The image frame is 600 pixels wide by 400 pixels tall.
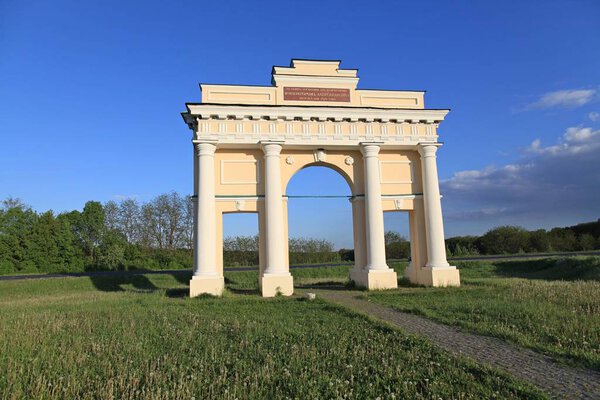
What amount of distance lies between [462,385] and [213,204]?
13.6 meters

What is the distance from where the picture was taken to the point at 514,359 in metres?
6.80

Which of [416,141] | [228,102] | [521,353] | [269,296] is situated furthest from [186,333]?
[416,141]

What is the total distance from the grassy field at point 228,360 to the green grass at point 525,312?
78.5 inches

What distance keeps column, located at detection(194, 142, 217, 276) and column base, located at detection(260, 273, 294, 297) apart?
7.01 feet

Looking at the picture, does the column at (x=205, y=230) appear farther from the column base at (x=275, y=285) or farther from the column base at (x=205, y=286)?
the column base at (x=275, y=285)

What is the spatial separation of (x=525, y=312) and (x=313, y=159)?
11.2 meters

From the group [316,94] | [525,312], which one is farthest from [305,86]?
[525,312]

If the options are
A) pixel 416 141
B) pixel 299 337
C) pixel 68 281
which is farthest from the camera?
pixel 68 281

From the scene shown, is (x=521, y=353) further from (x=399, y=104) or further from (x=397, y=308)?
(x=399, y=104)

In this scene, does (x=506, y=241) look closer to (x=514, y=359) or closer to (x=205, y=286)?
(x=205, y=286)

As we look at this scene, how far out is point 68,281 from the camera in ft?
90.5

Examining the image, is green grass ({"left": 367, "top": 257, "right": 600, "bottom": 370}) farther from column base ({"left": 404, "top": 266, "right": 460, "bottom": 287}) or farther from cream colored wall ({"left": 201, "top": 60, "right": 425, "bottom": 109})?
cream colored wall ({"left": 201, "top": 60, "right": 425, "bottom": 109})

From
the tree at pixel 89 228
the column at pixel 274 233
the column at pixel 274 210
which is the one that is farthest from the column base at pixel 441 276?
the tree at pixel 89 228

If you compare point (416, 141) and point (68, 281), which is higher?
point (416, 141)
